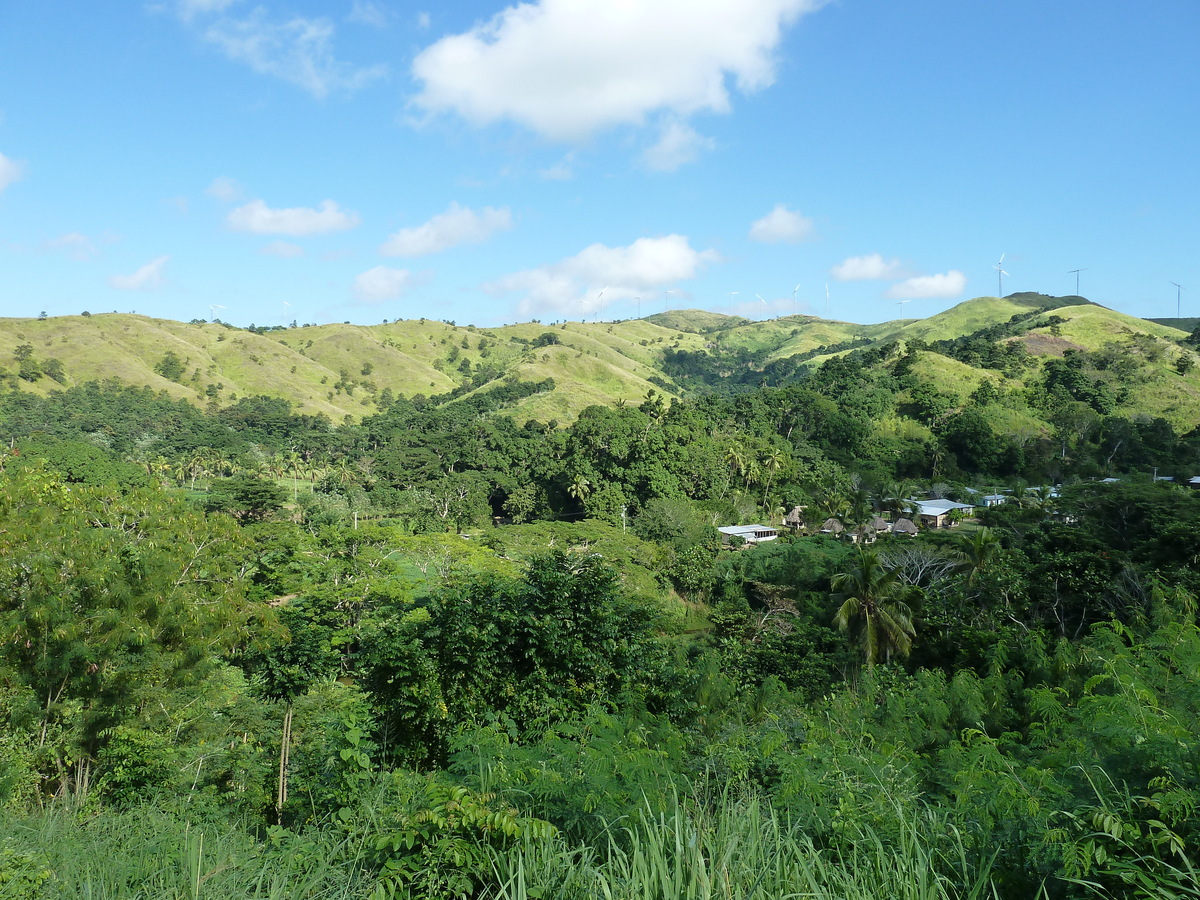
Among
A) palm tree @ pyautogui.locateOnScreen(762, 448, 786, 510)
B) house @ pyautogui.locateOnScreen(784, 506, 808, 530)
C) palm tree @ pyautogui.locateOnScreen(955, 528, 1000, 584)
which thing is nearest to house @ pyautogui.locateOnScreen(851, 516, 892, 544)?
house @ pyautogui.locateOnScreen(784, 506, 808, 530)

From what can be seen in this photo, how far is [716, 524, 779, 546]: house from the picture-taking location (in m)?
42.5

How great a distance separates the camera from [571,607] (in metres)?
8.39

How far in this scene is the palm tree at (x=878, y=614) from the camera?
21156mm

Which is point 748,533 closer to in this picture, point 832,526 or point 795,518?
point 832,526

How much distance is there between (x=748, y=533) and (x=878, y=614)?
2313cm

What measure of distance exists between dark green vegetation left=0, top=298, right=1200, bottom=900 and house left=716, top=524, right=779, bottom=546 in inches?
76.7

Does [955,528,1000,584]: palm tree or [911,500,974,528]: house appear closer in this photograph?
[955,528,1000,584]: palm tree

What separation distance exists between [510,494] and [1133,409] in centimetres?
5893

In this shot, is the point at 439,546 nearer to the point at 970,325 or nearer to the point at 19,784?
the point at 19,784

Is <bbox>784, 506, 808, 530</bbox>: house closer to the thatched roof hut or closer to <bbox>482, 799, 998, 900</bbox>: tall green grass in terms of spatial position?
the thatched roof hut

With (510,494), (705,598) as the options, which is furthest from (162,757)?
(510,494)

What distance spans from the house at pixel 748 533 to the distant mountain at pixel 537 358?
35549 millimetres

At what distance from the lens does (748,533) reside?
44.6m

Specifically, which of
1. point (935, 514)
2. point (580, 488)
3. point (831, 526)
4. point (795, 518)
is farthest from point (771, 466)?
point (580, 488)
